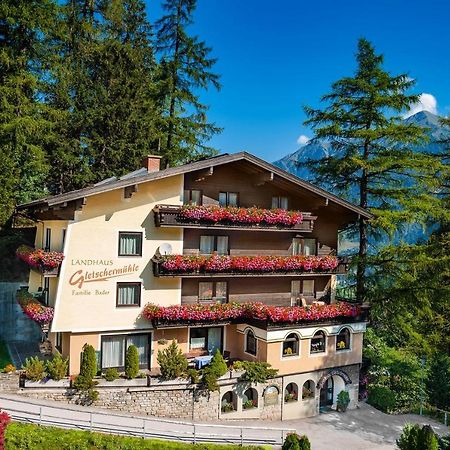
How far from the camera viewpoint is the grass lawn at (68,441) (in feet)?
51.6

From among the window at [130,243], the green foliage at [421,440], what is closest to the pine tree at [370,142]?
the green foliage at [421,440]

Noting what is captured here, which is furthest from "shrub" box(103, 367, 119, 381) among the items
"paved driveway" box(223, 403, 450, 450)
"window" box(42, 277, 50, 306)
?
"paved driveway" box(223, 403, 450, 450)

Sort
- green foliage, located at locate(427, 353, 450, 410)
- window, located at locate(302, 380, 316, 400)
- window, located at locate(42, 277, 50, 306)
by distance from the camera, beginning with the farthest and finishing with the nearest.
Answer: green foliage, located at locate(427, 353, 450, 410) < window, located at locate(302, 380, 316, 400) < window, located at locate(42, 277, 50, 306)

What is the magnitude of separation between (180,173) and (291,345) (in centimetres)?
1038

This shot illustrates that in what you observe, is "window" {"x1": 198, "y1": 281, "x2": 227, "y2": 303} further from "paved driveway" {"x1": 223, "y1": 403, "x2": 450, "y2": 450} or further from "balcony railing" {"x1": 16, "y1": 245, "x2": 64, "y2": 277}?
"balcony railing" {"x1": 16, "y1": 245, "x2": 64, "y2": 277}

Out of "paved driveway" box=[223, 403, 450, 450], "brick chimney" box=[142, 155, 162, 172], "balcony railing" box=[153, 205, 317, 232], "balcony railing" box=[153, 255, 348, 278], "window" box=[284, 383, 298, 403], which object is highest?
"brick chimney" box=[142, 155, 162, 172]

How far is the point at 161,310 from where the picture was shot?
21875 mm

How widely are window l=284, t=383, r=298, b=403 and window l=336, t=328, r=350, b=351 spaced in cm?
336

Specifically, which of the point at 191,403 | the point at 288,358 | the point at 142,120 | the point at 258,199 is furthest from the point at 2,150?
the point at 288,358

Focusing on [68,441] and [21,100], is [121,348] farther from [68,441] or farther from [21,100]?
[21,100]

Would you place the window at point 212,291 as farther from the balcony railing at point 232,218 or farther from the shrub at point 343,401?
the shrub at point 343,401

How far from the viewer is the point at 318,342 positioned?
981 inches

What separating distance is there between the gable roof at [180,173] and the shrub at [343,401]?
9.68m

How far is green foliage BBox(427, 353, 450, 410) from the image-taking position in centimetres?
2673
